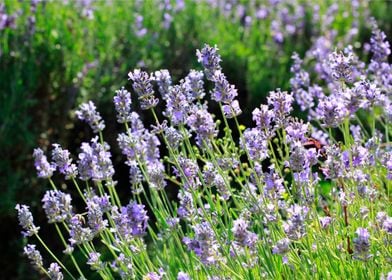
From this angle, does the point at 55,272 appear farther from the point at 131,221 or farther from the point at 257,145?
the point at 257,145

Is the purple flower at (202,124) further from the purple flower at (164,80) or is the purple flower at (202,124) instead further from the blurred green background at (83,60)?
the blurred green background at (83,60)

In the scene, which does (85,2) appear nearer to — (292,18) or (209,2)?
(209,2)

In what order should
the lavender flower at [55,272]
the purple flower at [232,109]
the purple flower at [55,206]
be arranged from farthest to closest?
the purple flower at [55,206]
the lavender flower at [55,272]
the purple flower at [232,109]

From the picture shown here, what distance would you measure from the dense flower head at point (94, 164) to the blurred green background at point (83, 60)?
72.6 inches

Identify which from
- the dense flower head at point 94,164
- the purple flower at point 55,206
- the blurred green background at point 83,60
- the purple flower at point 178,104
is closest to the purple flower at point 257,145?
the purple flower at point 178,104

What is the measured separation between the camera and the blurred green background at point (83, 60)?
15.3ft

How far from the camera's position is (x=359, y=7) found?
761 cm

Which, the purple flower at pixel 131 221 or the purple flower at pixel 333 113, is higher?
the purple flower at pixel 131 221

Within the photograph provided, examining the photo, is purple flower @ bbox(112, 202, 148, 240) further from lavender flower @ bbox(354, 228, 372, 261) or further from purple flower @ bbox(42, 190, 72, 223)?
lavender flower @ bbox(354, 228, 372, 261)

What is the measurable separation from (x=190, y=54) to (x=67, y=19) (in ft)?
3.12

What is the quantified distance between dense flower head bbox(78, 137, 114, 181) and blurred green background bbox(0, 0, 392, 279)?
184cm

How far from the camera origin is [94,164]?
2.72 m

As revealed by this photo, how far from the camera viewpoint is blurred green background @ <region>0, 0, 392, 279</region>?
465cm

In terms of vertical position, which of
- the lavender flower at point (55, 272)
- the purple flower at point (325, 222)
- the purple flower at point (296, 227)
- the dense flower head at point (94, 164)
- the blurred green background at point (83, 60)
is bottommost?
the purple flower at point (296, 227)
